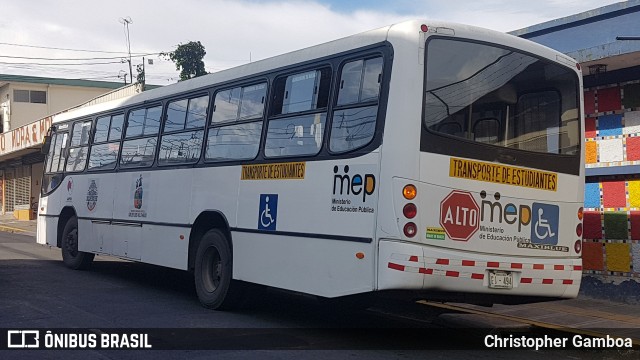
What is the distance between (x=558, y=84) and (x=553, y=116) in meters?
0.39

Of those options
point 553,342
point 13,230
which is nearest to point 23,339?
point 553,342

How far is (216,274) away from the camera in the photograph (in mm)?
9531

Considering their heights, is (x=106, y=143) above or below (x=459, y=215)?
above

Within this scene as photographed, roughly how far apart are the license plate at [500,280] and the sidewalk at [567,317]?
5.68 feet

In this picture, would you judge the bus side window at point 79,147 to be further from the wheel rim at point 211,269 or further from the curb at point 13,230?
the curb at point 13,230

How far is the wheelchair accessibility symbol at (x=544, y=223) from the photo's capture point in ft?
24.1

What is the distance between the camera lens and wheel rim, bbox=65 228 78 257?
13.8m

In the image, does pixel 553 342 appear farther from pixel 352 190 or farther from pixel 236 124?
pixel 236 124

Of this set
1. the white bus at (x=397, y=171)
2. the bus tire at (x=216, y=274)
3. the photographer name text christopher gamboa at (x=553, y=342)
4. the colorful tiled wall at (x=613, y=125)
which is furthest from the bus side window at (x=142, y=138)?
the colorful tiled wall at (x=613, y=125)

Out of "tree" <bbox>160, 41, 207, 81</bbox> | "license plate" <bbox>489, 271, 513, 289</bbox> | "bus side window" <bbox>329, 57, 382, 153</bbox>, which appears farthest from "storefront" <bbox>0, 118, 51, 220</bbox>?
"license plate" <bbox>489, 271, 513, 289</bbox>

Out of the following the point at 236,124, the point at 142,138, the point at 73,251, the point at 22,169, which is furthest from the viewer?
the point at 22,169

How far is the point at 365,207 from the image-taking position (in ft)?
22.4

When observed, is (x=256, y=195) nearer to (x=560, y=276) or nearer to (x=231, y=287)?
(x=231, y=287)

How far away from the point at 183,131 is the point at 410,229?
498 centimetres
